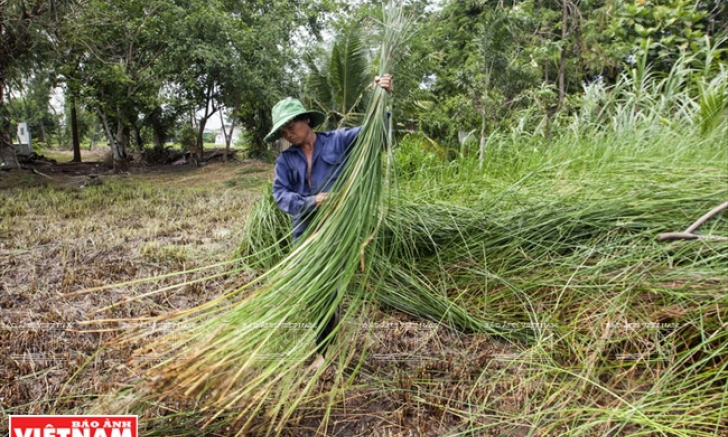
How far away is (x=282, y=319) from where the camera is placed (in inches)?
43.3

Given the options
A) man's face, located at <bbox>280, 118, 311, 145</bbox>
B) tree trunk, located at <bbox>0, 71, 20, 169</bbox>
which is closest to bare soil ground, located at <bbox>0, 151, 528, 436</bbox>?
man's face, located at <bbox>280, 118, 311, 145</bbox>

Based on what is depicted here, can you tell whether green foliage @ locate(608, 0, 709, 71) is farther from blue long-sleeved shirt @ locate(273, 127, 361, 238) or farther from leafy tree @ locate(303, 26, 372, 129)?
blue long-sleeved shirt @ locate(273, 127, 361, 238)

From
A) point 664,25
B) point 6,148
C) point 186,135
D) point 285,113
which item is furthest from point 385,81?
point 186,135

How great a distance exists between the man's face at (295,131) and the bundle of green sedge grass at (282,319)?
23cm

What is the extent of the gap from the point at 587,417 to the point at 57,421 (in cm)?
155

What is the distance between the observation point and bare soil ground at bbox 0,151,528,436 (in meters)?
1.30

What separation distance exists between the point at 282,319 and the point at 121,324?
4.04ft

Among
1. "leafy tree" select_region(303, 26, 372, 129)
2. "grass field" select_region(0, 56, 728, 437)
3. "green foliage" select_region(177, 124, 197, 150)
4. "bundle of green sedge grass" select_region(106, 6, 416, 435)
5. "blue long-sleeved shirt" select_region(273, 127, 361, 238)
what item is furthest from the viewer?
"green foliage" select_region(177, 124, 197, 150)

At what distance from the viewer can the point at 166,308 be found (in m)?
1.99

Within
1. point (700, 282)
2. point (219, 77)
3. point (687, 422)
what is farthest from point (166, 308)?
point (219, 77)

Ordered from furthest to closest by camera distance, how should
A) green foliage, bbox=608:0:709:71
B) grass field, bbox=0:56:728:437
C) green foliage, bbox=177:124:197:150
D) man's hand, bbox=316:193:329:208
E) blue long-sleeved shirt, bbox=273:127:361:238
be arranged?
green foliage, bbox=177:124:197:150
green foliage, bbox=608:0:709:71
blue long-sleeved shirt, bbox=273:127:361:238
man's hand, bbox=316:193:329:208
grass field, bbox=0:56:728:437

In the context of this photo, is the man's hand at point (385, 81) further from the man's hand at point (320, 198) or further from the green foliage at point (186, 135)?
the green foliage at point (186, 135)

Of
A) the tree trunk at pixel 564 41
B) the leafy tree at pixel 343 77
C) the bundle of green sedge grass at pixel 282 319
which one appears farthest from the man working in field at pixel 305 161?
the tree trunk at pixel 564 41

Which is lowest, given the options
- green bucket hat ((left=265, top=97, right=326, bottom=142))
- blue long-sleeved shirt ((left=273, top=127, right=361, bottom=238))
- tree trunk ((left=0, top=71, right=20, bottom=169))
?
blue long-sleeved shirt ((left=273, top=127, right=361, bottom=238))
